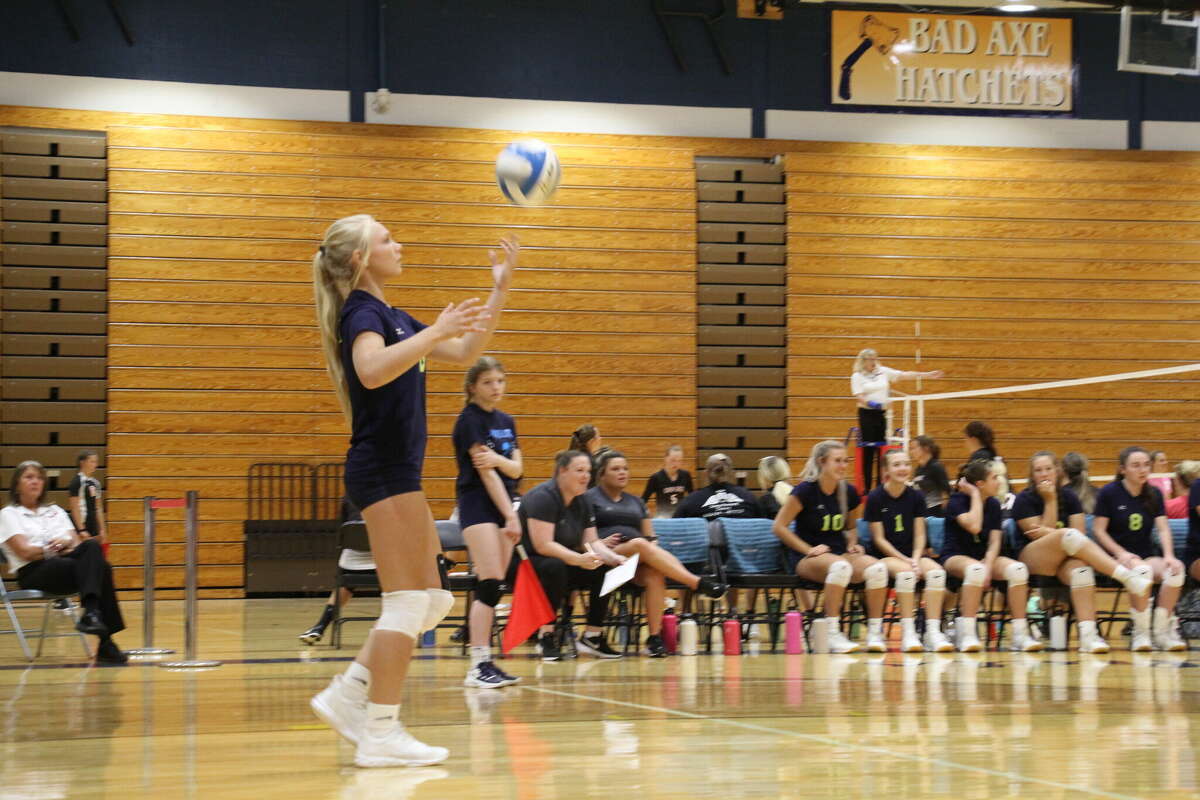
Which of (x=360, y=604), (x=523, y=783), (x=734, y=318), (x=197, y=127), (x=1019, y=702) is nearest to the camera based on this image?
(x=523, y=783)

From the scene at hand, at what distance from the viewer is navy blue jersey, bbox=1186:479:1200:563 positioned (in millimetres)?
9203

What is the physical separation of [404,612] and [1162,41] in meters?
12.2

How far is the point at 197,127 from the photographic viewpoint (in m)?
15.1

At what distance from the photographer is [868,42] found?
1672 cm

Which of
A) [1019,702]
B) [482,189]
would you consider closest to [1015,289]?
[482,189]

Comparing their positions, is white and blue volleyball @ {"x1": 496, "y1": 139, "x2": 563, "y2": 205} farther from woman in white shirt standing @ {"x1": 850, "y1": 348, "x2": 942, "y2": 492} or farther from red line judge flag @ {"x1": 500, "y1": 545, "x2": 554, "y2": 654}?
woman in white shirt standing @ {"x1": 850, "y1": 348, "x2": 942, "y2": 492}

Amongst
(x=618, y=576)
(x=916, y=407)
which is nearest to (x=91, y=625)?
(x=618, y=576)

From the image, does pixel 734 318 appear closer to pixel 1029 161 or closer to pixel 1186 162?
pixel 1029 161

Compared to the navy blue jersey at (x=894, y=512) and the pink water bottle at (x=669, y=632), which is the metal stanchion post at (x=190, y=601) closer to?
the pink water bottle at (x=669, y=632)

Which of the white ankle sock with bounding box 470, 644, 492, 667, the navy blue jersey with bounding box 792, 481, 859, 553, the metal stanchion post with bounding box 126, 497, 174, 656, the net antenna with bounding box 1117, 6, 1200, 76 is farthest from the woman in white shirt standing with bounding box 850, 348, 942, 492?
the white ankle sock with bounding box 470, 644, 492, 667

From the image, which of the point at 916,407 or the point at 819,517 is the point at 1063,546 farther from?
the point at 916,407

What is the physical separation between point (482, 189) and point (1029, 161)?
22.7 feet

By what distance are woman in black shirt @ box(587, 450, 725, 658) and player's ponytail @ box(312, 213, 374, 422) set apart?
4453 mm

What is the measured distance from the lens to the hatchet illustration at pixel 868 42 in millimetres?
Answer: 16688
